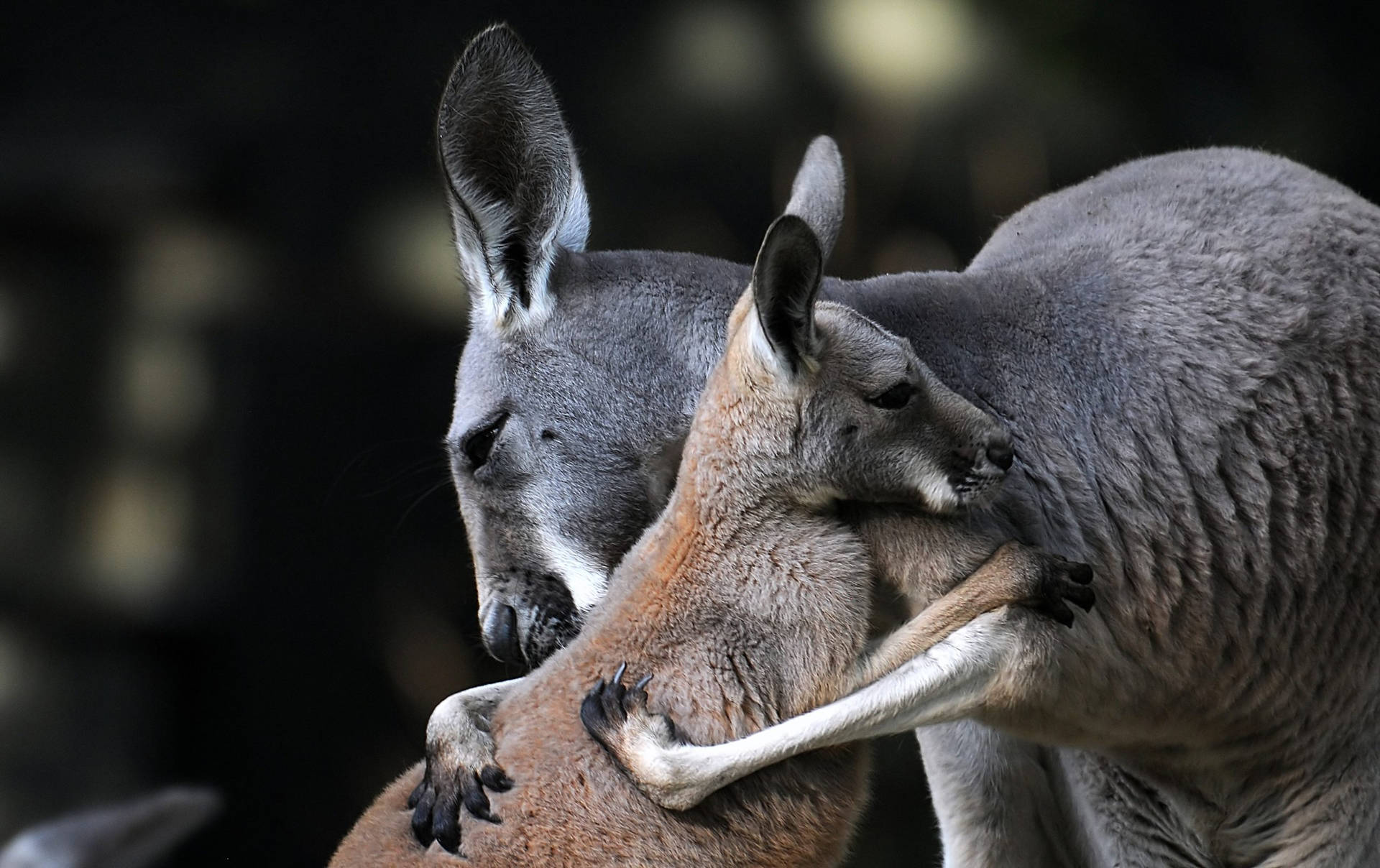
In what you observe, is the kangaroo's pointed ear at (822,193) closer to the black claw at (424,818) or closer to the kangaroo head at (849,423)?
the kangaroo head at (849,423)

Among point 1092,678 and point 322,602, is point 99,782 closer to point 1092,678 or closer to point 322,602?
point 322,602

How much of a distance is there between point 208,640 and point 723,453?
233cm

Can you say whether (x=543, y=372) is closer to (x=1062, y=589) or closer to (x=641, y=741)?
(x=641, y=741)

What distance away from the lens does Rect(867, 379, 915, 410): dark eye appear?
6.95 ft

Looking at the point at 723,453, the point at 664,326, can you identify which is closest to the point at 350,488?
the point at 664,326

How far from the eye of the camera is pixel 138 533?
395 centimetres

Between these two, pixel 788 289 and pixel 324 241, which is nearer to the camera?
pixel 788 289

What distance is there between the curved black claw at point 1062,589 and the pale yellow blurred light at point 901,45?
8.58ft

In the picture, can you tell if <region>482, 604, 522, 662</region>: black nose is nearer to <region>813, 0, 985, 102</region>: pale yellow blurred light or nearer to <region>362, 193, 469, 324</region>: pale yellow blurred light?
<region>362, 193, 469, 324</region>: pale yellow blurred light

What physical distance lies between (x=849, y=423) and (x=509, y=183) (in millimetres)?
1046

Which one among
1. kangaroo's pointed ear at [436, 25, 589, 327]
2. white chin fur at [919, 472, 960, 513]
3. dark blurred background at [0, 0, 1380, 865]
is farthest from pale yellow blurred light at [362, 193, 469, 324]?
white chin fur at [919, 472, 960, 513]

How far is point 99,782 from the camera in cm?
376

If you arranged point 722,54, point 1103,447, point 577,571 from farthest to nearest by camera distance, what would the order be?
point 722,54
point 577,571
point 1103,447

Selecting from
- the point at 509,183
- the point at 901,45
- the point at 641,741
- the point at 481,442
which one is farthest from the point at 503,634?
the point at 901,45
